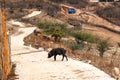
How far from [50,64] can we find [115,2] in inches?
1964

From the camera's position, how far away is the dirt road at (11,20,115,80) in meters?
15.6

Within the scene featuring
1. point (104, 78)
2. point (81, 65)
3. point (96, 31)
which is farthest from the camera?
point (96, 31)

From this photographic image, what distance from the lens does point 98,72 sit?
632 inches

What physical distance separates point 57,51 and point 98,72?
329 centimetres

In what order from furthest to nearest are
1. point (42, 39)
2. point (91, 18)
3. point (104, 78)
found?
point (91, 18) < point (42, 39) < point (104, 78)

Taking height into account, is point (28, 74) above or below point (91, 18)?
above

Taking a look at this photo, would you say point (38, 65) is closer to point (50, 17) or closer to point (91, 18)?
point (50, 17)

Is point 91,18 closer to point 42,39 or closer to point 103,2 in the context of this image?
point 103,2

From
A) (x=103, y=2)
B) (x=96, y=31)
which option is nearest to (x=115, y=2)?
(x=103, y=2)

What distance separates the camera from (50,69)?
17.0 metres

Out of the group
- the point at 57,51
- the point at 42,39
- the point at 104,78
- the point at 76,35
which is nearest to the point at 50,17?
the point at 76,35

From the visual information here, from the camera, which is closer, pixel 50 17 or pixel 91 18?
pixel 50 17

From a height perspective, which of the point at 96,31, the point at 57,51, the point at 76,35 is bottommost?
the point at 96,31

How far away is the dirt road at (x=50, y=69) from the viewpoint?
1557 centimetres
